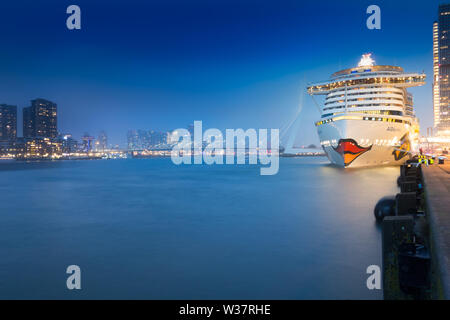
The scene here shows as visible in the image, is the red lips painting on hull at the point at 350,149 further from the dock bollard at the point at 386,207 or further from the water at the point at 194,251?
the dock bollard at the point at 386,207

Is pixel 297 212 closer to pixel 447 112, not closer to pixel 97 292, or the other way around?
pixel 97 292

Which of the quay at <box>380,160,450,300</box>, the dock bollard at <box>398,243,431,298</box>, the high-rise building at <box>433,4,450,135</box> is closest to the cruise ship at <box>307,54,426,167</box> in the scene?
the quay at <box>380,160,450,300</box>

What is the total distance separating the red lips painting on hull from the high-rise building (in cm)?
9746

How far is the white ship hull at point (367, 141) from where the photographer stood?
1538 inches

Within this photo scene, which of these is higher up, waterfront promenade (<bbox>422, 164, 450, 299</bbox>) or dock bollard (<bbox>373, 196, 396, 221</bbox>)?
waterfront promenade (<bbox>422, 164, 450, 299</bbox>)

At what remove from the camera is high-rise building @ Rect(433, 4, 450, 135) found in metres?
121

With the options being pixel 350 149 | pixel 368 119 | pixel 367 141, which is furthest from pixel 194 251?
pixel 368 119

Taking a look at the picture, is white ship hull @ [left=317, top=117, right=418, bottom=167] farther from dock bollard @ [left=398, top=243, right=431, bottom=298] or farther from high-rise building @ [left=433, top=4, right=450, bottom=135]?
high-rise building @ [left=433, top=4, right=450, bottom=135]

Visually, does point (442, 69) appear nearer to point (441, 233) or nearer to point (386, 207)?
point (386, 207)

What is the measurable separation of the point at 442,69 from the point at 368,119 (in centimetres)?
11339

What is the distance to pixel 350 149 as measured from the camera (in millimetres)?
40562

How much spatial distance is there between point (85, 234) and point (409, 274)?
41.0 ft

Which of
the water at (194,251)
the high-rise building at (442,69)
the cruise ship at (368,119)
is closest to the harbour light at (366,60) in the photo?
the cruise ship at (368,119)
